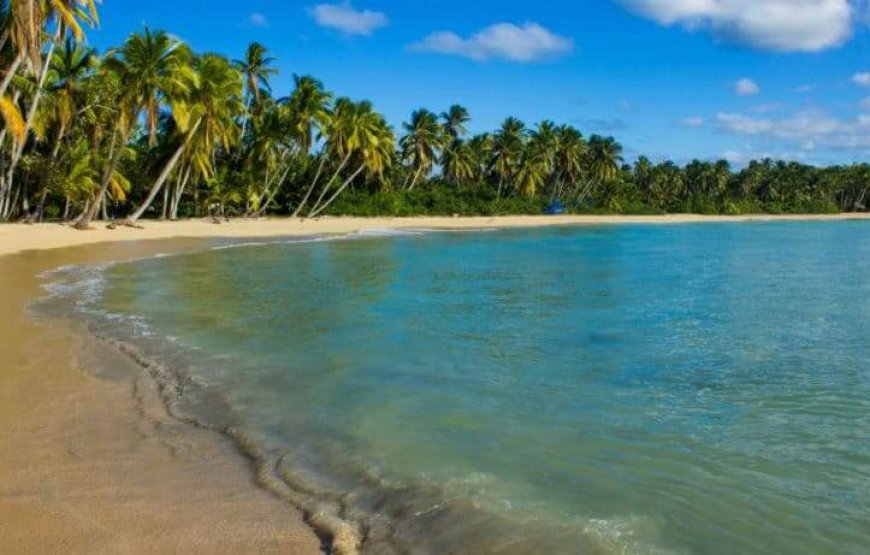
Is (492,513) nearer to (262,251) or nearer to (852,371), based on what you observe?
(852,371)

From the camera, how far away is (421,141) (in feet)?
229

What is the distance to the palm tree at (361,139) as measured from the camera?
55.0 metres

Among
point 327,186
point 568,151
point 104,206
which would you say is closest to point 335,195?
point 327,186

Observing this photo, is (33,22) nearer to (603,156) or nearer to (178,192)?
(178,192)

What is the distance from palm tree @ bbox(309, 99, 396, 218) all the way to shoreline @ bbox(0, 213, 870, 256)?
4.50 metres

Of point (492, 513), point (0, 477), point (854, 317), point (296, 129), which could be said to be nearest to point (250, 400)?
point (0, 477)

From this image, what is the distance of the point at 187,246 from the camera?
99.3 ft

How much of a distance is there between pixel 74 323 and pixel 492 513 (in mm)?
8978

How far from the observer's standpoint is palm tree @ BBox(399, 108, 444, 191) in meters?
69.1

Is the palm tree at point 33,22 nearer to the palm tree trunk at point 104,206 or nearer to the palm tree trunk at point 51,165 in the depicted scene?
the palm tree trunk at point 51,165

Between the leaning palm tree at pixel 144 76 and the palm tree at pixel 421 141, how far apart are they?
36.6m

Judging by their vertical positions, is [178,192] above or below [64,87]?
below

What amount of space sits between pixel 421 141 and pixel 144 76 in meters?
40.0

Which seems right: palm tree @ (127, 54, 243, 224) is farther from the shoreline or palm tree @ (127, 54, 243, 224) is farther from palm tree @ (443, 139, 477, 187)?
palm tree @ (443, 139, 477, 187)
